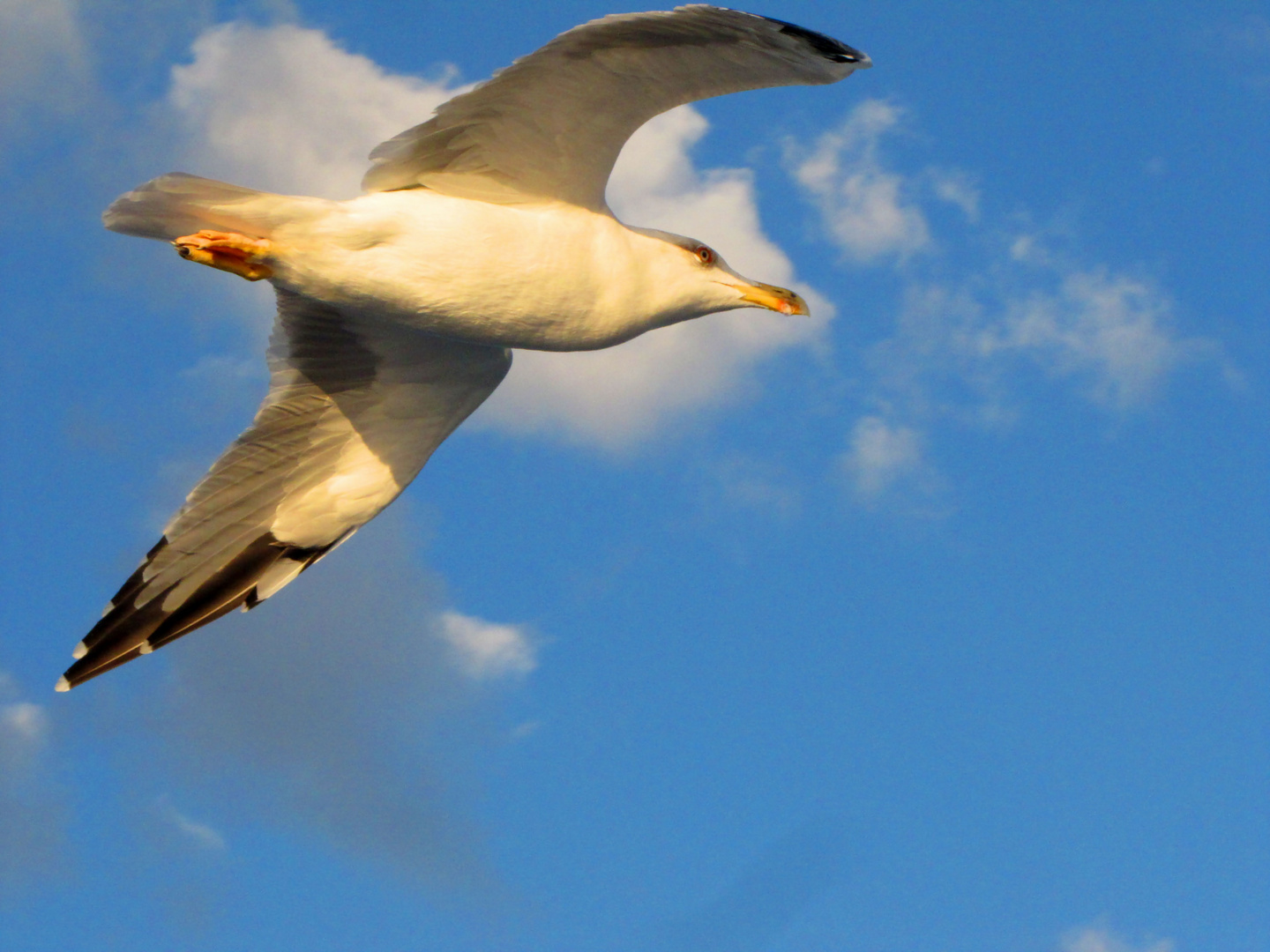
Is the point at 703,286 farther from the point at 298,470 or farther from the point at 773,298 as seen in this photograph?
the point at 298,470

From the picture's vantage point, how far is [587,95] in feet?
26.4

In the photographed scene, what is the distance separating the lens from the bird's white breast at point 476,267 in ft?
26.0

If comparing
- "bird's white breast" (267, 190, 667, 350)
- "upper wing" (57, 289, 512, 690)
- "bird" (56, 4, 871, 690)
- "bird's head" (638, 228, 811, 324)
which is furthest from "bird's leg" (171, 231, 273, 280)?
"bird's head" (638, 228, 811, 324)

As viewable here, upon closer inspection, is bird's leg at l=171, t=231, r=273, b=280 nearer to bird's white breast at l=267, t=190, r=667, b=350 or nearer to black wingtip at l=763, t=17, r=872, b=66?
bird's white breast at l=267, t=190, r=667, b=350

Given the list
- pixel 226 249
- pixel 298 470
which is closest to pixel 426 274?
pixel 226 249

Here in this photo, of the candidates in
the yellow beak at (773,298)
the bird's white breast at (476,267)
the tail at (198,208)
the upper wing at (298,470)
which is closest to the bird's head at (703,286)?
the yellow beak at (773,298)

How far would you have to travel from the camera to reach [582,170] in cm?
850

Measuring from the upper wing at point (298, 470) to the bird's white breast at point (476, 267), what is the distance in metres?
1.43

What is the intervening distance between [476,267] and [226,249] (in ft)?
4.65

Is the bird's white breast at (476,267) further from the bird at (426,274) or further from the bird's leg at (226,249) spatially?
the bird's leg at (226,249)

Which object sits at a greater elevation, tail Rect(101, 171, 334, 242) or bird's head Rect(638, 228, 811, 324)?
bird's head Rect(638, 228, 811, 324)

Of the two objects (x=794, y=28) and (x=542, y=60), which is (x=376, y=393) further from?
(x=794, y=28)

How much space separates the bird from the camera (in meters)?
7.82

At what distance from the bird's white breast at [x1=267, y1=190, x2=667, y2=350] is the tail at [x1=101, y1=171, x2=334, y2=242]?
0.34 feet
